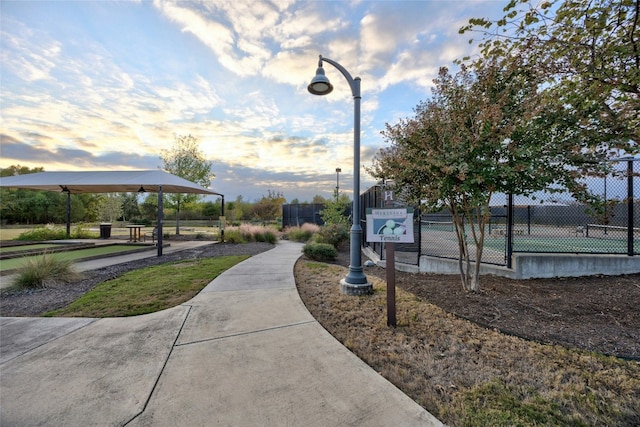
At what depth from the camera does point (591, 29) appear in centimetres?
353

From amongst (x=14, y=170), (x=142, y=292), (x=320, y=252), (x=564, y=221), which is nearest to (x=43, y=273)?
(x=142, y=292)

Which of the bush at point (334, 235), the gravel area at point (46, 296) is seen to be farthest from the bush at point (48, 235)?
the bush at point (334, 235)


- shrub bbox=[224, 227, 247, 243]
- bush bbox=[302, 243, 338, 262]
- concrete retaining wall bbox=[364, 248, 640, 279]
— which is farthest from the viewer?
shrub bbox=[224, 227, 247, 243]

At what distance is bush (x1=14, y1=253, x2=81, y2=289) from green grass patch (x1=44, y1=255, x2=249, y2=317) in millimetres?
943

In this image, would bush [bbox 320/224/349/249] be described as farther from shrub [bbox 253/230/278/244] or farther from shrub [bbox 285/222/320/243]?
shrub [bbox 253/230/278/244]

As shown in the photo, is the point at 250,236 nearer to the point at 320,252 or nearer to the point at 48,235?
the point at 320,252

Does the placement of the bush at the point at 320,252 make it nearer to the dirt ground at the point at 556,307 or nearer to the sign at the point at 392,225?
the dirt ground at the point at 556,307

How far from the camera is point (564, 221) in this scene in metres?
7.16

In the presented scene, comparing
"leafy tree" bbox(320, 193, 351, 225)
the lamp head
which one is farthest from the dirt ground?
"leafy tree" bbox(320, 193, 351, 225)

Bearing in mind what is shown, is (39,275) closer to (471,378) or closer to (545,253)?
(471,378)

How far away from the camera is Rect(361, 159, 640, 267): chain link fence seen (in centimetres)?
469

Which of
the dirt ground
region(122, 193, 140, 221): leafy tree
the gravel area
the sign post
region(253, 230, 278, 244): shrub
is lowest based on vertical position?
the gravel area

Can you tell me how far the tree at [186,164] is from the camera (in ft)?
60.2

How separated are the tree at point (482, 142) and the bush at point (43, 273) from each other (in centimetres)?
728
